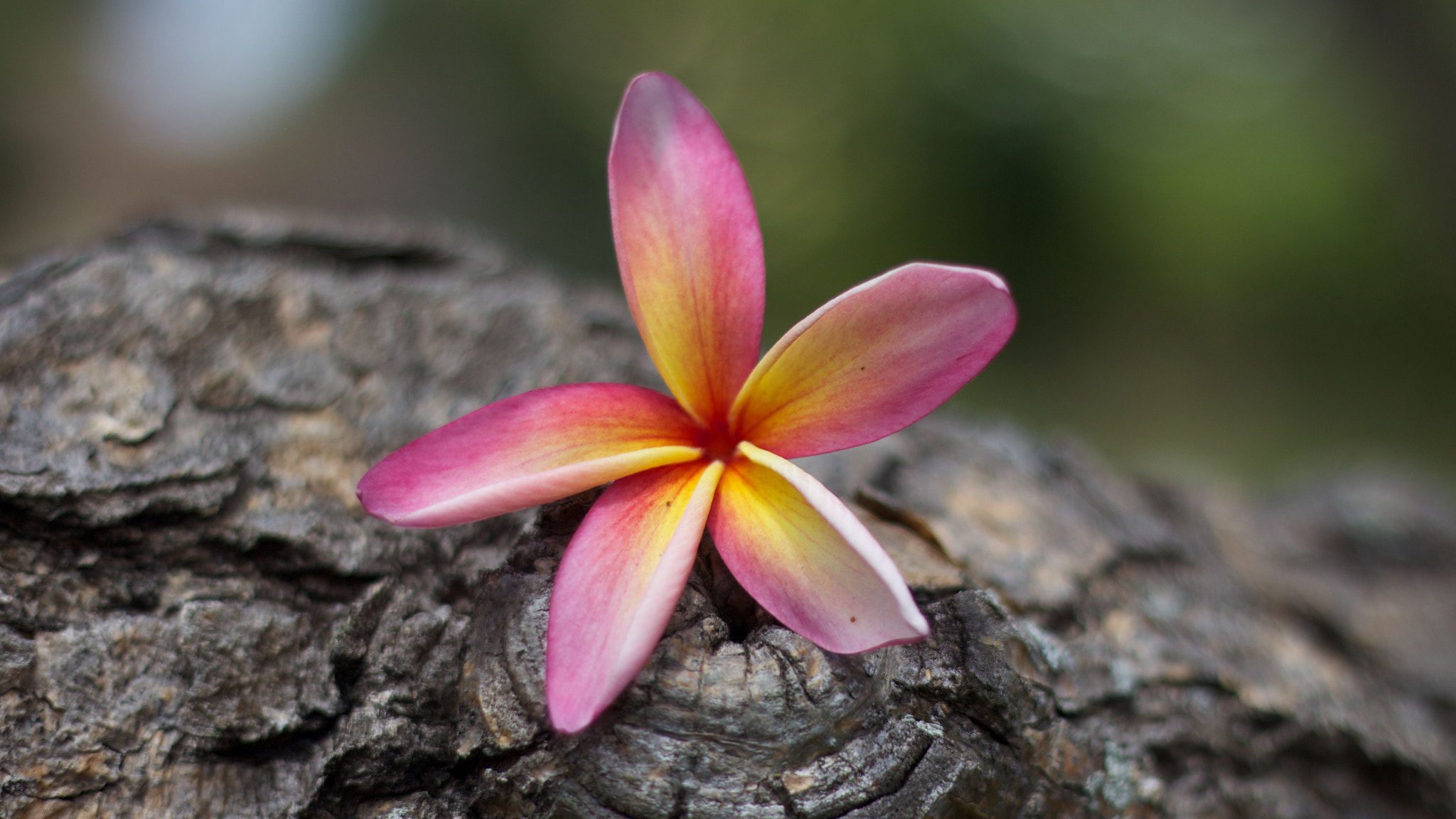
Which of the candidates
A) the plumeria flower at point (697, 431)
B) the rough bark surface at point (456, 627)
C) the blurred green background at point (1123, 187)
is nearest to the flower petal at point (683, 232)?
the plumeria flower at point (697, 431)

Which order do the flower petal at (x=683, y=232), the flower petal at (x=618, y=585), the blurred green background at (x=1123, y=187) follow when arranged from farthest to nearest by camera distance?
1. the blurred green background at (x=1123, y=187)
2. the flower petal at (x=683, y=232)
3. the flower petal at (x=618, y=585)

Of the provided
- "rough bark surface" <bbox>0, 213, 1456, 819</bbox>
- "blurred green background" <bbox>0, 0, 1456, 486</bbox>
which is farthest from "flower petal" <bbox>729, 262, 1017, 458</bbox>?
"blurred green background" <bbox>0, 0, 1456, 486</bbox>

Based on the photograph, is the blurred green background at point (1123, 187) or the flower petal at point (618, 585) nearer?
the flower petal at point (618, 585)

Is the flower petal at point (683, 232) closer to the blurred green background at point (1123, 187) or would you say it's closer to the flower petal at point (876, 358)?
the flower petal at point (876, 358)

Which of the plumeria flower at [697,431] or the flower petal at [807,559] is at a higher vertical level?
the plumeria flower at [697,431]

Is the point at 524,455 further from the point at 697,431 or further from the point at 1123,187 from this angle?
the point at 1123,187

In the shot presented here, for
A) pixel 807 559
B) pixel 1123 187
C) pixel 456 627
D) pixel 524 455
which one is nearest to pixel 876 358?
pixel 807 559

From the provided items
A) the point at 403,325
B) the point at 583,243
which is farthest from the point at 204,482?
the point at 583,243
